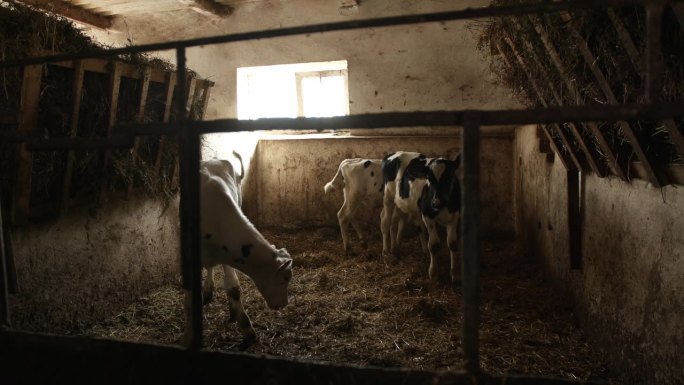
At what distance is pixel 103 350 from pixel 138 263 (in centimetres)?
318

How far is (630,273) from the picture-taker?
3.05 m

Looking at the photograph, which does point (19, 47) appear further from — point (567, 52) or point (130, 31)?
point (130, 31)

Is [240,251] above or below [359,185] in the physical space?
below

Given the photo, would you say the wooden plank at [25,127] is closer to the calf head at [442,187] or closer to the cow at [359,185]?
the calf head at [442,187]

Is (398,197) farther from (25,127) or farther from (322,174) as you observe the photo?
(25,127)

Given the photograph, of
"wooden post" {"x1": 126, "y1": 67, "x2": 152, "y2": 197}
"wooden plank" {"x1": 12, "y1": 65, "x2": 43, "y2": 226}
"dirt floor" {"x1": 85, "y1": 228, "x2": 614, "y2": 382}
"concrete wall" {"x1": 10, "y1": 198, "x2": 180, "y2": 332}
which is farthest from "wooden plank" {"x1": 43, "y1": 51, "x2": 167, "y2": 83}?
"dirt floor" {"x1": 85, "y1": 228, "x2": 614, "y2": 382}

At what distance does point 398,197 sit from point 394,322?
7.87 ft

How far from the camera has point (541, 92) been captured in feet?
13.4

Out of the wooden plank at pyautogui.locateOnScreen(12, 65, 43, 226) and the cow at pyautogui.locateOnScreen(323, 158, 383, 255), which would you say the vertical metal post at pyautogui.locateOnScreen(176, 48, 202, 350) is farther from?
the cow at pyautogui.locateOnScreen(323, 158, 383, 255)

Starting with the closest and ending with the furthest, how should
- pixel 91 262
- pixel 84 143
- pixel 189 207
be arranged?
pixel 189 207 → pixel 84 143 → pixel 91 262

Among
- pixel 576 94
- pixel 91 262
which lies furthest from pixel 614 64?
pixel 91 262

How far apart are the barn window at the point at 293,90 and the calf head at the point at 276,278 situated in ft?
17.5

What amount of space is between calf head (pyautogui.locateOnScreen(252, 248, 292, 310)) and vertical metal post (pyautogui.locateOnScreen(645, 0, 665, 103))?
274 cm

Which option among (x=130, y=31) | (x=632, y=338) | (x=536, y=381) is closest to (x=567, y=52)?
(x=632, y=338)
